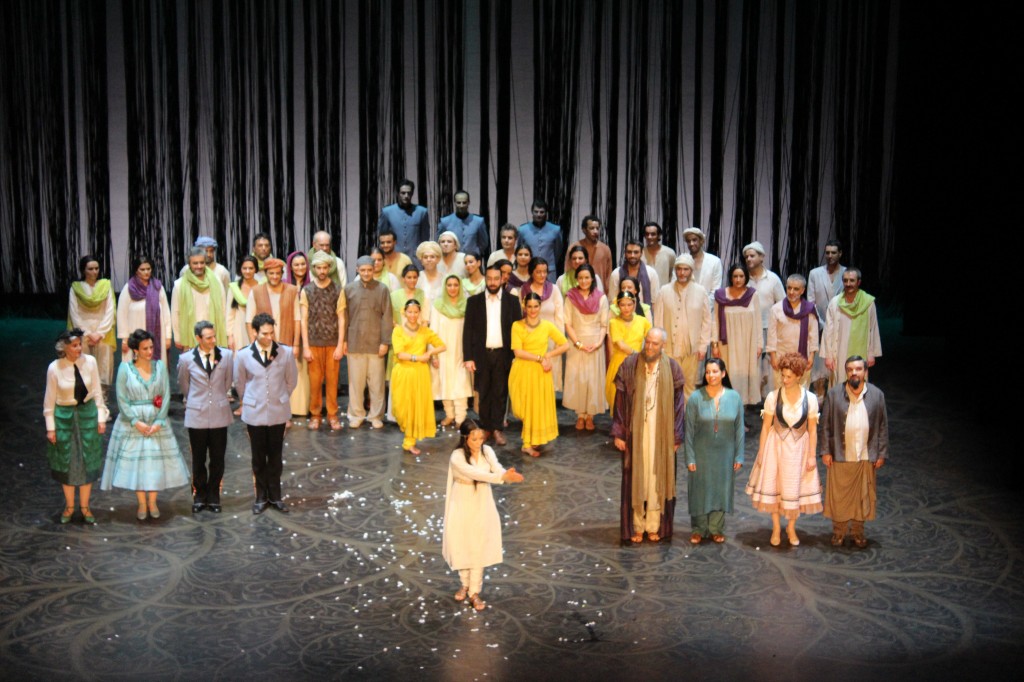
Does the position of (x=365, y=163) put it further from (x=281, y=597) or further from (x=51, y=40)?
(x=281, y=597)

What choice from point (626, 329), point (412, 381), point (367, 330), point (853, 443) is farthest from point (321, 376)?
point (853, 443)

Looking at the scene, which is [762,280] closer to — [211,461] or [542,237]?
[542,237]

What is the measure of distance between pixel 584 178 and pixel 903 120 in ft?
9.04

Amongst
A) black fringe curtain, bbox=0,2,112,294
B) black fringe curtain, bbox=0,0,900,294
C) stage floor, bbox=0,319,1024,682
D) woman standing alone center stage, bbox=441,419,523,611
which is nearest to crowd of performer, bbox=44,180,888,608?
woman standing alone center stage, bbox=441,419,523,611

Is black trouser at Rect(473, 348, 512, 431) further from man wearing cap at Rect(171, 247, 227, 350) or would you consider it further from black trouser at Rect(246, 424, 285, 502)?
man wearing cap at Rect(171, 247, 227, 350)

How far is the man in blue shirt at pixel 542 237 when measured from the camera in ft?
28.8

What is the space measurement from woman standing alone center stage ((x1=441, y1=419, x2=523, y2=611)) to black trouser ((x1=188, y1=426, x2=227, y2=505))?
5.47 feet

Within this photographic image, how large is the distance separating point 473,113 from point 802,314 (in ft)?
12.7

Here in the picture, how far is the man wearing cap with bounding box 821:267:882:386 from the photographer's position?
25.9ft

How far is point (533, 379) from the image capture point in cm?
740

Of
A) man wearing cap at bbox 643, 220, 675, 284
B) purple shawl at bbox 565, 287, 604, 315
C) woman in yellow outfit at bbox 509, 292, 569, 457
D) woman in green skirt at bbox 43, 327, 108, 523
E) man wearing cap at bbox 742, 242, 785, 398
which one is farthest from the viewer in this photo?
man wearing cap at bbox 643, 220, 675, 284

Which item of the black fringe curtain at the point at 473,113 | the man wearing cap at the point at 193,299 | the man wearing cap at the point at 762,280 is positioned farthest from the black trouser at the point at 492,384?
the black fringe curtain at the point at 473,113

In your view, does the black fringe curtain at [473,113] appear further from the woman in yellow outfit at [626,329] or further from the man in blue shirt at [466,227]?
the woman in yellow outfit at [626,329]

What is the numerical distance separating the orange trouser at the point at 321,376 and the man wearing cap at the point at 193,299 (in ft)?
2.64
